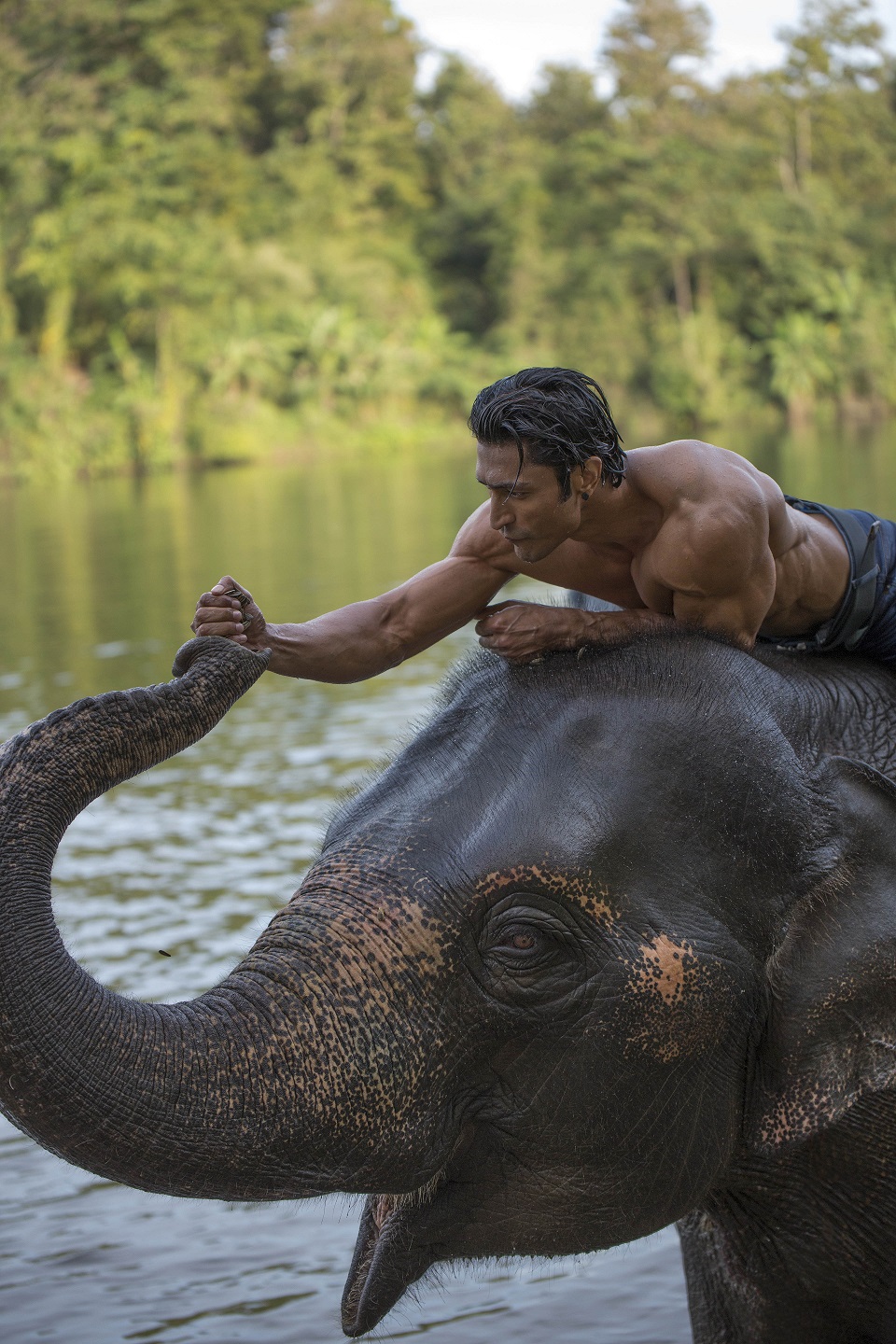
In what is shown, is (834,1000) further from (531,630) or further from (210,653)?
(210,653)

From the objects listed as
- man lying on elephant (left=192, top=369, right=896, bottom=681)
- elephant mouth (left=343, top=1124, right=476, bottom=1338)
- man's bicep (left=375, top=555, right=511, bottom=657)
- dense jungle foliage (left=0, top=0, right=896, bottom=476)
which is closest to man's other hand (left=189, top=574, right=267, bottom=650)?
man lying on elephant (left=192, top=369, right=896, bottom=681)

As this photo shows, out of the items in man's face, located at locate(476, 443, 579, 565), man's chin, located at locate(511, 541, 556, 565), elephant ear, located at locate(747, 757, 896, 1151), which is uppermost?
man's face, located at locate(476, 443, 579, 565)

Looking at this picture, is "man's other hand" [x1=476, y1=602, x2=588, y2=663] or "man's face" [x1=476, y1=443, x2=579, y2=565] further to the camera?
"man's other hand" [x1=476, y1=602, x2=588, y2=663]

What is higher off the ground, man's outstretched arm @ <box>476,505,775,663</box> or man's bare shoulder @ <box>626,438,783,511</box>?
man's bare shoulder @ <box>626,438,783,511</box>

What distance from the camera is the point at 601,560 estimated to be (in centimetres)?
275

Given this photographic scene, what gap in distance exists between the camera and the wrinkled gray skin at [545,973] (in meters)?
2.14

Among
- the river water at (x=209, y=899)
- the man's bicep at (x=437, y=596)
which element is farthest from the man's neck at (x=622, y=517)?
the river water at (x=209, y=899)

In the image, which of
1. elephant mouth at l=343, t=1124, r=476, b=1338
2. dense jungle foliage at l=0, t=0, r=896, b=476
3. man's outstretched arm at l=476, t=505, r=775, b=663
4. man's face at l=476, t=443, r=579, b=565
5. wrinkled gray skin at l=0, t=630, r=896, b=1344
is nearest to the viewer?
wrinkled gray skin at l=0, t=630, r=896, b=1344

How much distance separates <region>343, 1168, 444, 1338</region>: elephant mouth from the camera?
7.68 feet

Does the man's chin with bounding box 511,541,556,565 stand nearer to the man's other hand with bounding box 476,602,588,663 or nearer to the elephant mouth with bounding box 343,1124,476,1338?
the man's other hand with bounding box 476,602,588,663

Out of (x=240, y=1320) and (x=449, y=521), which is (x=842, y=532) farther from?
(x=449, y=521)

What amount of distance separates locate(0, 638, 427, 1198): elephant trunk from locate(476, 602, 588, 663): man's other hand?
568 millimetres

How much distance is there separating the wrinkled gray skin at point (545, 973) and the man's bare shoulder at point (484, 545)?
28 centimetres

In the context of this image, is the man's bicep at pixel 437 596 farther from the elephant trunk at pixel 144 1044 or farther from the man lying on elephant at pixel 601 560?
the elephant trunk at pixel 144 1044
